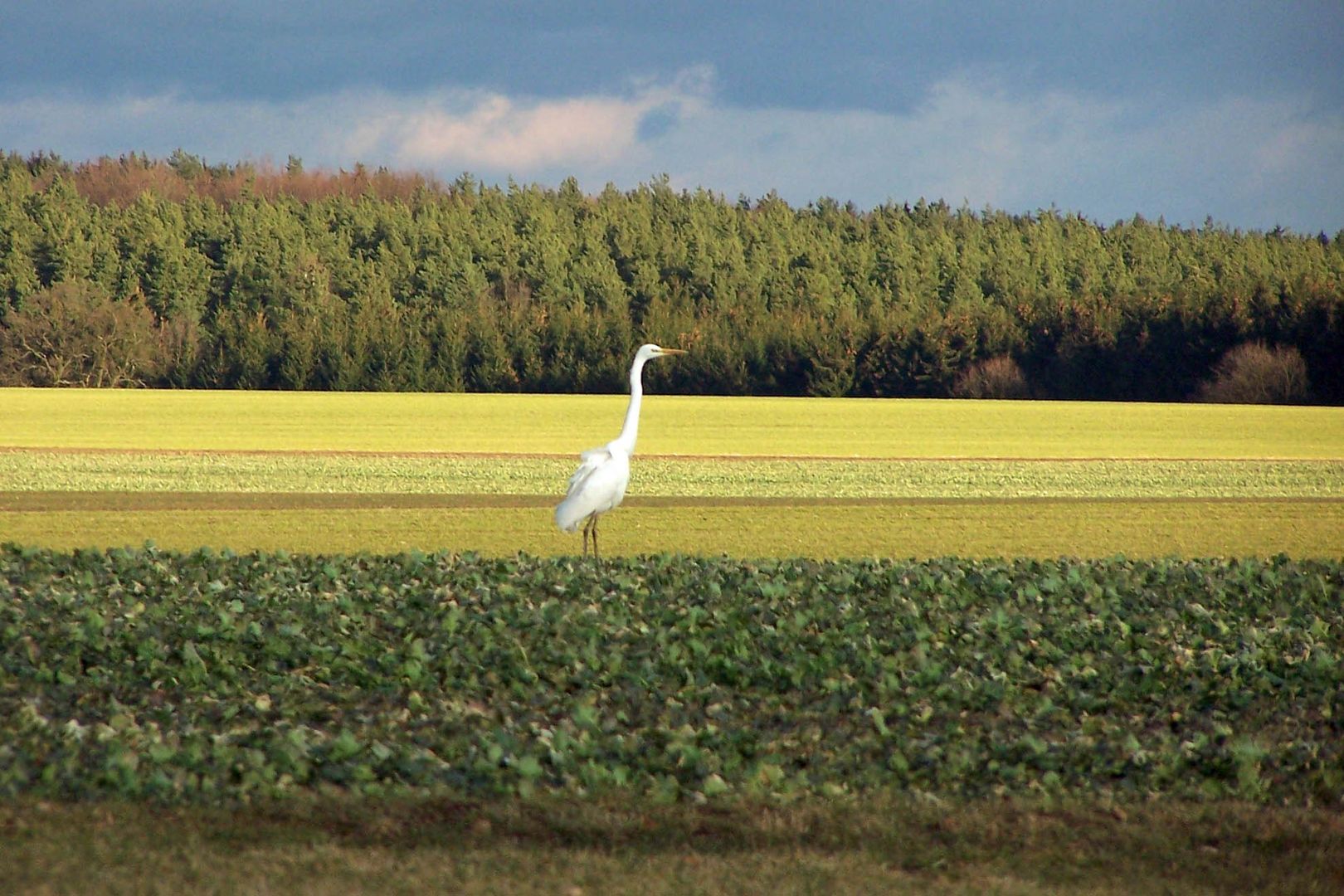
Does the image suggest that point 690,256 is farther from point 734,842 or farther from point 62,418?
point 734,842

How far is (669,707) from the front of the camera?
8.13 metres

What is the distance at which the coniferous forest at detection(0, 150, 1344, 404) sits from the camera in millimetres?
69000

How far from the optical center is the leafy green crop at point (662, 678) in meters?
6.92

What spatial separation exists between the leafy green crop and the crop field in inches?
1.3

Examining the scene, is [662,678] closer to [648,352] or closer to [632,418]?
[632,418]

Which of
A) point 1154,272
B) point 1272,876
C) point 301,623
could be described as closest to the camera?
point 1272,876

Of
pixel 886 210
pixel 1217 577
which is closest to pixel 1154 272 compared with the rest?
pixel 886 210

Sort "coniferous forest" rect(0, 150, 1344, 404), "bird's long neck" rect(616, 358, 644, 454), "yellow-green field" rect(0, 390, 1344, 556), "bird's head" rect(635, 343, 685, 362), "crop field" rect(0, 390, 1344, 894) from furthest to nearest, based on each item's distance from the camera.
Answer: "coniferous forest" rect(0, 150, 1344, 404) → "yellow-green field" rect(0, 390, 1344, 556) → "bird's head" rect(635, 343, 685, 362) → "bird's long neck" rect(616, 358, 644, 454) → "crop field" rect(0, 390, 1344, 894)

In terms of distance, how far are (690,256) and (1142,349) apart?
115 feet

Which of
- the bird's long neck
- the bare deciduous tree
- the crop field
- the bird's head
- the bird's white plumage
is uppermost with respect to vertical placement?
the bare deciduous tree

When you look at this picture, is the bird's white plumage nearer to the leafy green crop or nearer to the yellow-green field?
the leafy green crop

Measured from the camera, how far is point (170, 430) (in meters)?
42.8

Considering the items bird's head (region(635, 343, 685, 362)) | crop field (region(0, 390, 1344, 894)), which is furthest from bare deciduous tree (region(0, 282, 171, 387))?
bird's head (region(635, 343, 685, 362))

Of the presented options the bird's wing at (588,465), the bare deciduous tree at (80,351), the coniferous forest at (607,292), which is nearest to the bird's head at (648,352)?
the bird's wing at (588,465)
